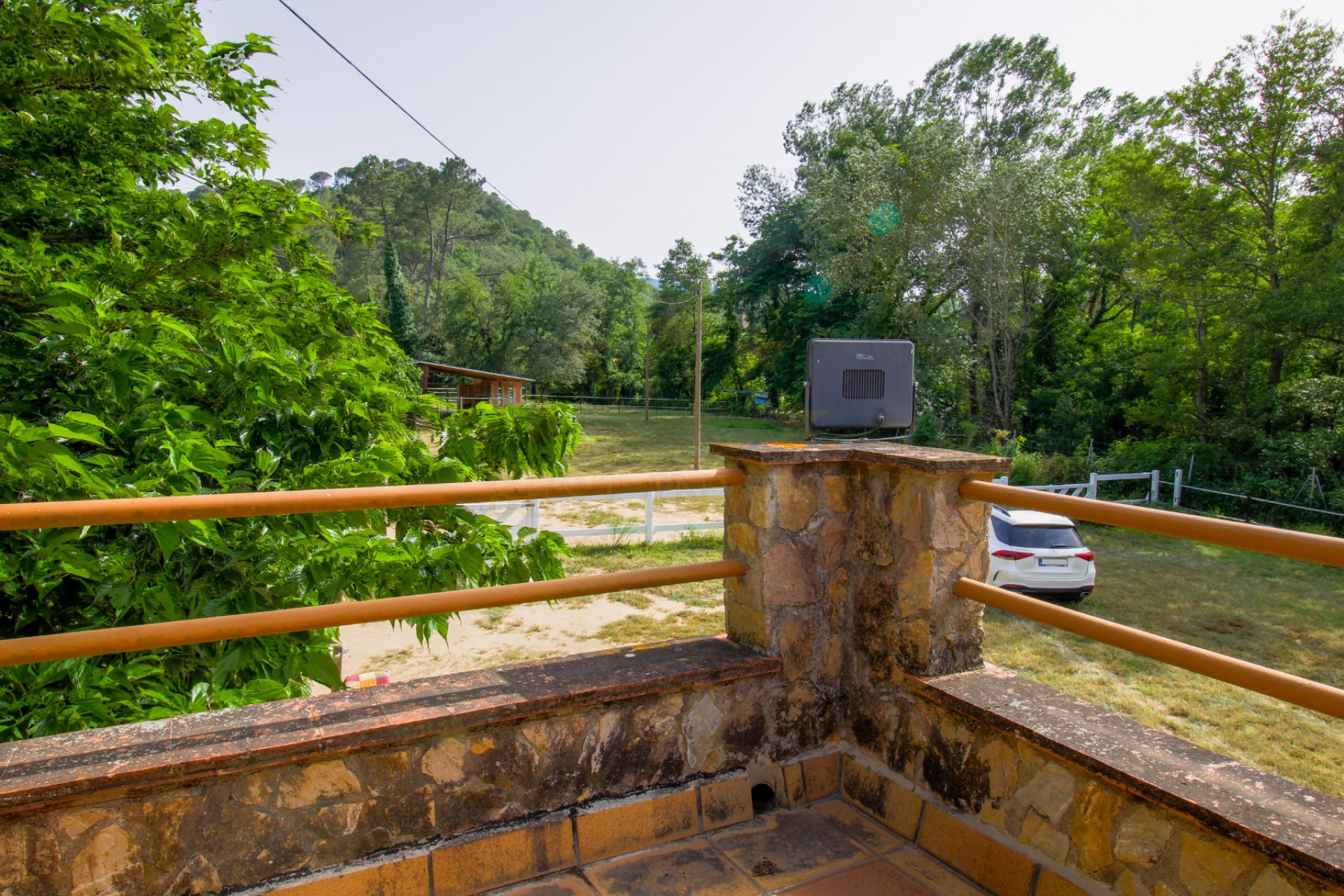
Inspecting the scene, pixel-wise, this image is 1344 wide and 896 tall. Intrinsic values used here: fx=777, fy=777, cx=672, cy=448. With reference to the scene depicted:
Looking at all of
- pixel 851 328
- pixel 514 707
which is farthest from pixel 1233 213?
pixel 514 707

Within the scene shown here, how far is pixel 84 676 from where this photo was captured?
72.3 inches

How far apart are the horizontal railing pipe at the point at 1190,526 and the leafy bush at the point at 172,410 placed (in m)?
1.33

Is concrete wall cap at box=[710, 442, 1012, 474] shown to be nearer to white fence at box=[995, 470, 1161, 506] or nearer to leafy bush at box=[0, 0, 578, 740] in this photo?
leafy bush at box=[0, 0, 578, 740]

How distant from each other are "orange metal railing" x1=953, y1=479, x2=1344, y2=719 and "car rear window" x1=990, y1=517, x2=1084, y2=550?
6695 millimetres

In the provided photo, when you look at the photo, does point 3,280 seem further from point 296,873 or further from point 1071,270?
point 1071,270

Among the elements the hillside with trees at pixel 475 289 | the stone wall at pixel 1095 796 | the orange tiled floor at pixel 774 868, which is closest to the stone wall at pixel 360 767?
the orange tiled floor at pixel 774 868

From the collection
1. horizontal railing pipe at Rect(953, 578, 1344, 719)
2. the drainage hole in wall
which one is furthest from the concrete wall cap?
the drainage hole in wall

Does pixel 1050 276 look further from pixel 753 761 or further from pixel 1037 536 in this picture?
pixel 753 761

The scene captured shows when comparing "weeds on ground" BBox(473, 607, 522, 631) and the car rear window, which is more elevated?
the car rear window

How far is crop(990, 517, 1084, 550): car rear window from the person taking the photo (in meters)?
8.09

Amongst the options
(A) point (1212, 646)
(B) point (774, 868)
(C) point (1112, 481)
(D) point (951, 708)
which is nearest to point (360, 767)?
(B) point (774, 868)

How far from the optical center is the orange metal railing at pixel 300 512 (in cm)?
146

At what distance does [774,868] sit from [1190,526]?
1.23 m

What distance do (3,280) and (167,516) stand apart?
148 centimetres
